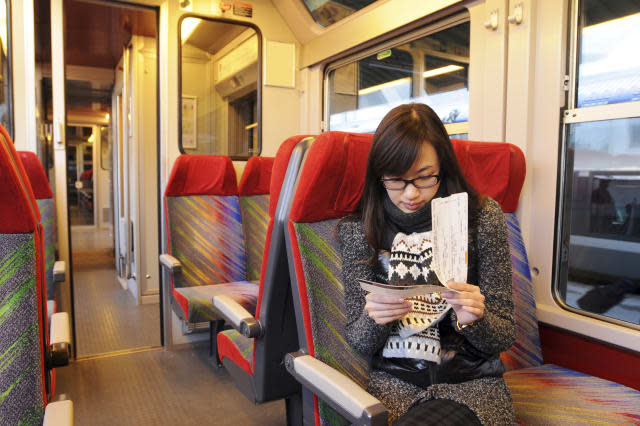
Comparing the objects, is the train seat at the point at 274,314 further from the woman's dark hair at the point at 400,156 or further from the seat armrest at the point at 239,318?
the woman's dark hair at the point at 400,156

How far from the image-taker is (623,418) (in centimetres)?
155

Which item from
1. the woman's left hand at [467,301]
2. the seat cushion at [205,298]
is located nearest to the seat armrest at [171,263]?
the seat cushion at [205,298]

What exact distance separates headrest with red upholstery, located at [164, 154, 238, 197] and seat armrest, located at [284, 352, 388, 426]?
2213 mm

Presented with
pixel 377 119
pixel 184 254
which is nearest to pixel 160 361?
pixel 184 254

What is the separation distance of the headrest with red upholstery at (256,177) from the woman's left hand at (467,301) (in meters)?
2.55

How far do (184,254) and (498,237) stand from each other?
2473mm

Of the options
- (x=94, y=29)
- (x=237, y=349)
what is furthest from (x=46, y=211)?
(x=94, y=29)

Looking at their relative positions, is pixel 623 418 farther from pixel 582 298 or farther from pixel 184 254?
pixel 184 254

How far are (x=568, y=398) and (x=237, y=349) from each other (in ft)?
3.96

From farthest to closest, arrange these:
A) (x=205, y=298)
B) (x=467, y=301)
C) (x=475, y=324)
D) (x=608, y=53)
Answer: (x=205, y=298) → (x=608, y=53) → (x=475, y=324) → (x=467, y=301)

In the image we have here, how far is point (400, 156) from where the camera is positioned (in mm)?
1351

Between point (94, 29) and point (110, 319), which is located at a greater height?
point (94, 29)

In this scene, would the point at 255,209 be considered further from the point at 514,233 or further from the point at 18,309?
the point at 18,309

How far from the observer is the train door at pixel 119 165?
3.31 meters
